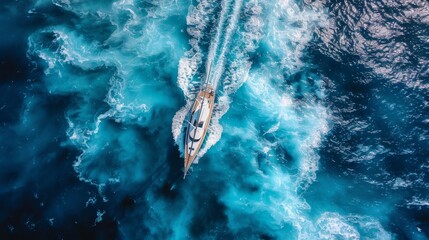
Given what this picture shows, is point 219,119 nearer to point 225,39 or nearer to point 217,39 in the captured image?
point 217,39

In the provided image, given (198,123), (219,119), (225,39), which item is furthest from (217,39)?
(198,123)

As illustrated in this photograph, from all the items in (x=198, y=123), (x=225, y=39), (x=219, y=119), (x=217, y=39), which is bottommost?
(x=219, y=119)

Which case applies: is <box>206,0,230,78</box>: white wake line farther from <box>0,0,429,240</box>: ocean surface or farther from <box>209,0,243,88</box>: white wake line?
<box>0,0,429,240</box>: ocean surface

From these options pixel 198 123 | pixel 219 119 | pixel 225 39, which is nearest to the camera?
pixel 198 123

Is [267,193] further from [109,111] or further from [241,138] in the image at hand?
[109,111]

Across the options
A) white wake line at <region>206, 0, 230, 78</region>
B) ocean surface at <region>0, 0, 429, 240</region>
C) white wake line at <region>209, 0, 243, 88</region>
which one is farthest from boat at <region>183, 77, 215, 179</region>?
white wake line at <region>206, 0, 230, 78</region>
